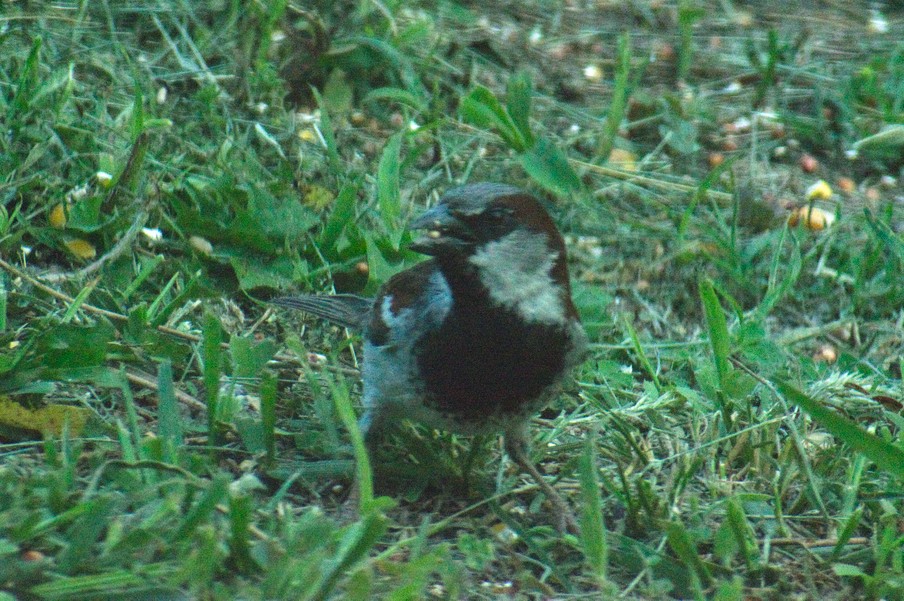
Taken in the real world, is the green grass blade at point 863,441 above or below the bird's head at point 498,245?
below

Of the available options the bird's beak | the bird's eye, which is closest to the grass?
the bird's beak

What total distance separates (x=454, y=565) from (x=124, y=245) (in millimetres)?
1782

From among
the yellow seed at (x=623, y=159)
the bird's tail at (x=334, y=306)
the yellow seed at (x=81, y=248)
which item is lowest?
the yellow seed at (x=623, y=159)

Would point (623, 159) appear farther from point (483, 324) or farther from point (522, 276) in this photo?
point (483, 324)

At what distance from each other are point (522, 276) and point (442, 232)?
251 mm

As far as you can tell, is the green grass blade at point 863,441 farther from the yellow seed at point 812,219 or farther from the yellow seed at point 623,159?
the yellow seed at point 623,159

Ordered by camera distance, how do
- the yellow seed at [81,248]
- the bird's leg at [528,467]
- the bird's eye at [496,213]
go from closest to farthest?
the bird's eye at [496,213], the bird's leg at [528,467], the yellow seed at [81,248]

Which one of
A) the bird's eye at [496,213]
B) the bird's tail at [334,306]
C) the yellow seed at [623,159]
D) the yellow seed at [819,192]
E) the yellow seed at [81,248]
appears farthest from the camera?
the yellow seed at [623,159]

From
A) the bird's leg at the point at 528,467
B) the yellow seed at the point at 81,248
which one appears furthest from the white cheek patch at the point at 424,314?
the yellow seed at the point at 81,248

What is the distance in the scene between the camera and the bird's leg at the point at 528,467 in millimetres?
3467

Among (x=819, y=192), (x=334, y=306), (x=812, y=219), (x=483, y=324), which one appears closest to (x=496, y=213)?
(x=483, y=324)

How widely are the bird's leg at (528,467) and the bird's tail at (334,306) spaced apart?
2.19ft

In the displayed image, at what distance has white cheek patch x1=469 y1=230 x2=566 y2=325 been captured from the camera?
3.22 meters

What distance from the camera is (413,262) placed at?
432 centimetres
